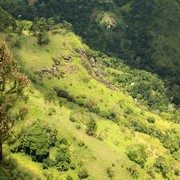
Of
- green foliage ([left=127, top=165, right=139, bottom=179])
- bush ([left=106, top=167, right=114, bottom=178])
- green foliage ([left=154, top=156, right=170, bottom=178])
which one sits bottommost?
green foliage ([left=154, top=156, right=170, bottom=178])

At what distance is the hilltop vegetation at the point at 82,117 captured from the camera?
74.7m

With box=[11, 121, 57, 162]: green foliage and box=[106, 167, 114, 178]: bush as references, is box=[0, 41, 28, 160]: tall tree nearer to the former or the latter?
box=[11, 121, 57, 162]: green foliage

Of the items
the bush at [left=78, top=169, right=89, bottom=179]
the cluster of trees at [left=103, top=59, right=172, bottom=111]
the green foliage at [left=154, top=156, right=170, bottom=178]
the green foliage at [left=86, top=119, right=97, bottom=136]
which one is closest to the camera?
the bush at [left=78, top=169, right=89, bottom=179]

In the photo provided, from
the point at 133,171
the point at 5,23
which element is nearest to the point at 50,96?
the point at 133,171

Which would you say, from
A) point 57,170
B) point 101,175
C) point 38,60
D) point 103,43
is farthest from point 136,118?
point 103,43

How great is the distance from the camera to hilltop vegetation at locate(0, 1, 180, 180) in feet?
245

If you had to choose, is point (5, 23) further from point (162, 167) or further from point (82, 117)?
point (162, 167)

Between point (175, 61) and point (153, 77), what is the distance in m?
24.5

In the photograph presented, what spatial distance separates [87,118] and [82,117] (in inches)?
104

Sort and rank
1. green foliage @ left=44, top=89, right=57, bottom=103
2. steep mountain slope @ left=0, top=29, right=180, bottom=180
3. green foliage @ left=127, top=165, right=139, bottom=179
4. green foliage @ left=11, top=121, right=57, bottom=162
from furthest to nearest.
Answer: green foliage @ left=44, top=89, right=57, bottom=103, green foliage @ left=127, top=165, right=139, bottom=179, steep mountain slope @ left=0, top=29, right=180, bottom=180, green foliage @ left=11, top=121, right=57, bottom=162

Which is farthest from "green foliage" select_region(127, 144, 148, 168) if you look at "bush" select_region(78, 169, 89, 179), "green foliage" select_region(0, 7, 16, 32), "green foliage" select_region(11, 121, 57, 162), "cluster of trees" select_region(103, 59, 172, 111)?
"green foliage" select_region(0, 7, 16, 32)

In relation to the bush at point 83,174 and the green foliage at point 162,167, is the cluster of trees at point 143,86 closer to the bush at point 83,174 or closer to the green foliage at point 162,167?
the green foliage at point 162,167

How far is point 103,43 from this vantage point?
19875cm

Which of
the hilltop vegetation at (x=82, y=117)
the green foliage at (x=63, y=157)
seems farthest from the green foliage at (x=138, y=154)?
the green foliage at (x=63, y=157)
